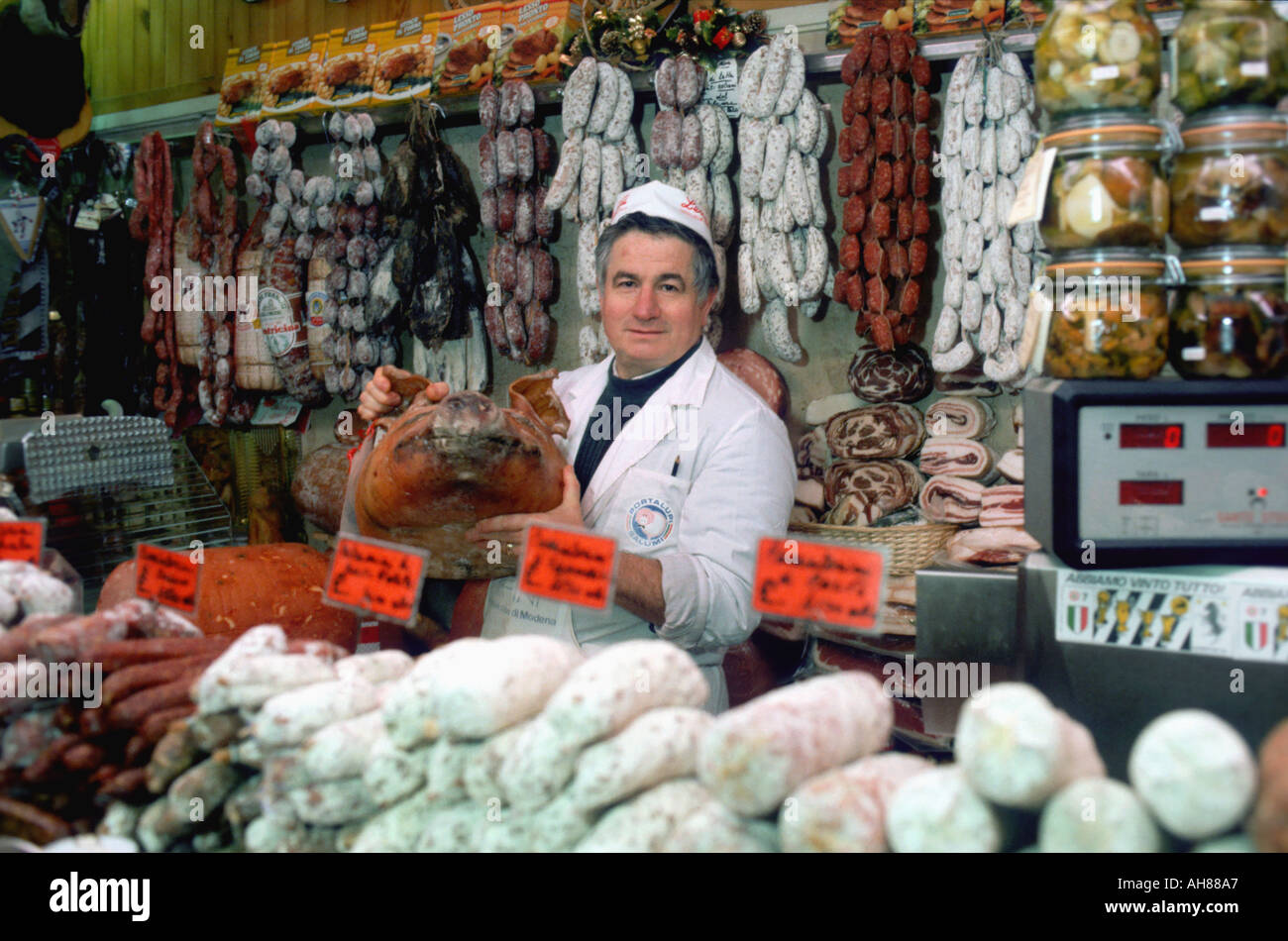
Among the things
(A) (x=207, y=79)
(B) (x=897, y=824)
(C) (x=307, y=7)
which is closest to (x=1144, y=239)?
(B) (x=897, y=824)

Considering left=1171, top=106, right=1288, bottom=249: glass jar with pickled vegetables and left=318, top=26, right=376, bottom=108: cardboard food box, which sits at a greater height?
left=318, top=26, right=376, bottom=108: cardboard food box

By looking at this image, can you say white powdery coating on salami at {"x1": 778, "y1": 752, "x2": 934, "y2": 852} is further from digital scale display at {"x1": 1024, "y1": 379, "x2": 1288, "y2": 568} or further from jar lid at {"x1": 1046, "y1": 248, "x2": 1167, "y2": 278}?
jar lid at {"x1": 1046, "y1": 248, "x2": 1167, "y2": 278}

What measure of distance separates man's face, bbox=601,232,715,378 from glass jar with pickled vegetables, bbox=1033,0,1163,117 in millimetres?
1431

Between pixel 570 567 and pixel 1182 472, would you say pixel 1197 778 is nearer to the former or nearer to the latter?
pixel 1182 472

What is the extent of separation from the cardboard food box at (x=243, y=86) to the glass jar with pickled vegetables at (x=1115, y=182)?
15.9 ft

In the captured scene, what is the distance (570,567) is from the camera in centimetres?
158

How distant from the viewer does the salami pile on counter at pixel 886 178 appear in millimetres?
3848

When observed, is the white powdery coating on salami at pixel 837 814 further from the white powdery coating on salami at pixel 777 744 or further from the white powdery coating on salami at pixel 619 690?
the white powdery coating on salami at pixel 619 690

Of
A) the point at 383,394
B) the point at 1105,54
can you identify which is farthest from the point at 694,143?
the point at 1105,54

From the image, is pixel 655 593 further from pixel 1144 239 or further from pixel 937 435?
pixel 937 435

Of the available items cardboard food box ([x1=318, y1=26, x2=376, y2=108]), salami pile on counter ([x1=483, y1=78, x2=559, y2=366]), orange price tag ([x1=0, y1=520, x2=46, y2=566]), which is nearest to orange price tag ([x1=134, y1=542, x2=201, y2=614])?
orange price tag ([x1=0, y1=520, x2=46, y2=566])

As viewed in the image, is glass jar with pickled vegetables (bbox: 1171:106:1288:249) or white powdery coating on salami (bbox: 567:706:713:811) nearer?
white powdery coating on salami (bbox: 567:706:713:811)

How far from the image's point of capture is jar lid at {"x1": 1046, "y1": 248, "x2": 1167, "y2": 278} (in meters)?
1.48

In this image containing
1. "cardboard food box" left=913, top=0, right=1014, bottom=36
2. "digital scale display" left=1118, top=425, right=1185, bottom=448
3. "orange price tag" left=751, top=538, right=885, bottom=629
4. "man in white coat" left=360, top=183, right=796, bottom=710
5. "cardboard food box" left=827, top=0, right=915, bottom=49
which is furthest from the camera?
"cardboard food box" left=827, top=0, right=915, bottom=49
